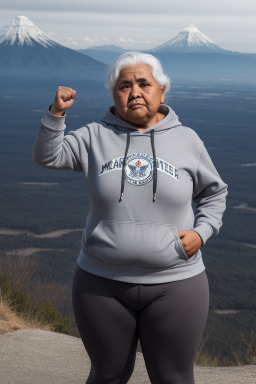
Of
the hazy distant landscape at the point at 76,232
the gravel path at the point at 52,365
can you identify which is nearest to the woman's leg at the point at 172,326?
the gravel path at the point at 52,365

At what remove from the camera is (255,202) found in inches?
3693

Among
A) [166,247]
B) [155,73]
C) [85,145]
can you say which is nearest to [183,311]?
[166,247]

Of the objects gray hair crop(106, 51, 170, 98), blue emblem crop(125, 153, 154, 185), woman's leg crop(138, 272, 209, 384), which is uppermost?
gray hair crop(106, 51, 170, 98)

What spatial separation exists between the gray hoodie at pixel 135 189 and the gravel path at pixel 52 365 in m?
2.31

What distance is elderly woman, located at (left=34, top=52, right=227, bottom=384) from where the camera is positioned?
2123 millimetres

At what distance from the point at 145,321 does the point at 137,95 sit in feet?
2.76

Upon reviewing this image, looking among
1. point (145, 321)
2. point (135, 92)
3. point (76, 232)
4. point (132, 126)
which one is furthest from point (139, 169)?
point (76, 232)

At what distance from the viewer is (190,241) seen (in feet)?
7.06

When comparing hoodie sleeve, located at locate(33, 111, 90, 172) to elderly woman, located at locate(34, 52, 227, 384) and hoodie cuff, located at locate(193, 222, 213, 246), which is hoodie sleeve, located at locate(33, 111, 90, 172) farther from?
hoodie cuff, located at locate(193, 222, 213, 246)

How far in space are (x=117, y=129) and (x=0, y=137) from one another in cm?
16269

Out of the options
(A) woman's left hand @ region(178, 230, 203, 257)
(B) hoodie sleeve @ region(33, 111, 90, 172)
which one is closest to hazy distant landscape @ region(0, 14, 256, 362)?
(A) woman's left hand @ region(178, 230, 203, 257)

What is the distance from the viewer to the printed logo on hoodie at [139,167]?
2.13 m

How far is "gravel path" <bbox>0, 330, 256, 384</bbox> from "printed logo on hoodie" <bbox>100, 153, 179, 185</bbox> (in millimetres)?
2475

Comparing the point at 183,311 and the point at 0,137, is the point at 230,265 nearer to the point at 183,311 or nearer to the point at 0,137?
the point at 183,311
